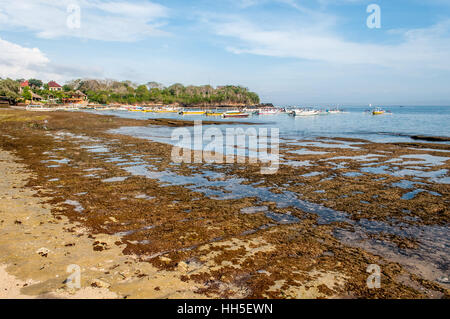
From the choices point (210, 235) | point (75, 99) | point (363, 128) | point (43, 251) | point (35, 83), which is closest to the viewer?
point (43, 251)

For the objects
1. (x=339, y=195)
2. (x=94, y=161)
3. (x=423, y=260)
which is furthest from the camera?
(x=94, y=161)

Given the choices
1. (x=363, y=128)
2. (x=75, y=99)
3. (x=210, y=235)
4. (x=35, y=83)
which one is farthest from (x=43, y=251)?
(x=35, y=83)

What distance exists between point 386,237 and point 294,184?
5.60 meters

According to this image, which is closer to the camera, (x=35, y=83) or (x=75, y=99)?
(x=75, y=99)

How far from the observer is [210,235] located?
7.37 m

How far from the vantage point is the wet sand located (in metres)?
5.18

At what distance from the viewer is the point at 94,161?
17.2 m

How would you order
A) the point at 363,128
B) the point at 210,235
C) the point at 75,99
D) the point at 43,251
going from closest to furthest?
the point at 43,251, the point at 210,235, the point at 363,128, the point at 75,99

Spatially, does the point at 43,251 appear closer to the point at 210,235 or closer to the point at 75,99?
the point at 210,235

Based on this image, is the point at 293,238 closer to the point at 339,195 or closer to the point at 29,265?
the point at 339,195

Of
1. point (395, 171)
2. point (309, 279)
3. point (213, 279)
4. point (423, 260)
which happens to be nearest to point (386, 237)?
point (423, 260)

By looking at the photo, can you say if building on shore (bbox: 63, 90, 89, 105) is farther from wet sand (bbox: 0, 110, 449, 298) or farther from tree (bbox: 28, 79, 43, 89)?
wet sand (bbox: 0, 110, 449, 298)

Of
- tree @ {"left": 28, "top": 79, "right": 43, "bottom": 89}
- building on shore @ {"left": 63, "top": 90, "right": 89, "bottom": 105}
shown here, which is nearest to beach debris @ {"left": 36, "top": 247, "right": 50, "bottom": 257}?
building on shore @ {"left": 63, "top": 90, "right": 89, "bottom": 105}

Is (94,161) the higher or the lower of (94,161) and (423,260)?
the higher
